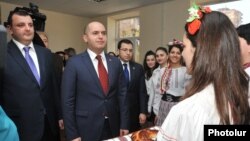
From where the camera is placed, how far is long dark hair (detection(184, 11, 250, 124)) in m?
0.94

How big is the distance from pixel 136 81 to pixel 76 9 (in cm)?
480

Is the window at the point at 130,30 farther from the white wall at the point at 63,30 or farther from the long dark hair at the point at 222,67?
the long dark hair at the point at 222,67

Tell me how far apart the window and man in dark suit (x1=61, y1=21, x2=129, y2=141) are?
17.3 ft

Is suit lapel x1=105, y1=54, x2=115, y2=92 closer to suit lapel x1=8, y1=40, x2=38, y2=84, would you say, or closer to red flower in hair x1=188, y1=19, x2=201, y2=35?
suit lapel x1=8, y1=40, x2=38, y2=84

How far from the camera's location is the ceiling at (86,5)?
6434mm

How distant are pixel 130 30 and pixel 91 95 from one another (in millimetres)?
6141

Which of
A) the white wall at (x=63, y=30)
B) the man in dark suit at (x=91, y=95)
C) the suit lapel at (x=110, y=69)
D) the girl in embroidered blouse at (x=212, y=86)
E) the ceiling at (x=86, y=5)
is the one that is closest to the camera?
the girl in embroidered blouse at (x=212, y=86)

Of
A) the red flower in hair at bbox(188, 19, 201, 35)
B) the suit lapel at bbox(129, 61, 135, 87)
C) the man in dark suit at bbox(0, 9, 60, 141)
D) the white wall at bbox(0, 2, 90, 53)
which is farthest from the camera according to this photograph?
the white wall at bbox(0, 2, 90, 53)

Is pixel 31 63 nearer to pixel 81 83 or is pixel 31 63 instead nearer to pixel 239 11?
pixel 81 83

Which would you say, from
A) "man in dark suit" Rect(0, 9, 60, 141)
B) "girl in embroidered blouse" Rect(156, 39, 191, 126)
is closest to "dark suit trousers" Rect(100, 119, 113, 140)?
"man in dark suit" Rect(0, 9, 60, 141)

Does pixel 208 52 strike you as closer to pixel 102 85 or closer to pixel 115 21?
pixel 102 85

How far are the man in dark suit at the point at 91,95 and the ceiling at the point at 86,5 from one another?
15.1ft

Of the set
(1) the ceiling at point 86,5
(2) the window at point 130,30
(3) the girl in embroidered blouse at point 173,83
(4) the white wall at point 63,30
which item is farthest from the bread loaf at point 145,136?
(4) the white wall at point 63,30

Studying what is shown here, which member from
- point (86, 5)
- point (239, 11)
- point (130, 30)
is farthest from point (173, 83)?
point (130, 30)
